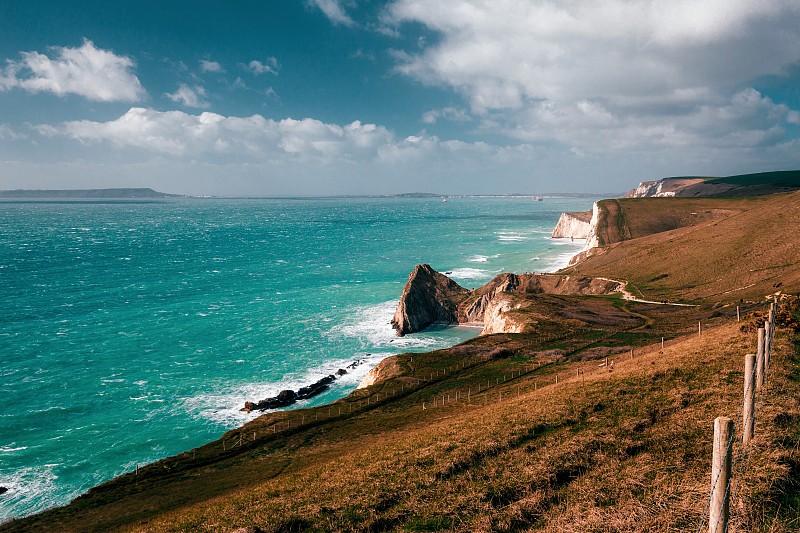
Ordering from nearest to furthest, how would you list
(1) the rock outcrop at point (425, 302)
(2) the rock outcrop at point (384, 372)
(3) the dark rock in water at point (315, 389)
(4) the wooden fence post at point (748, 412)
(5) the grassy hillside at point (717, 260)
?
(4) the wooden fence post at point (748, 412) < (2) the rock outcrop at point (384, 372) < (3) the dark rock in water at point (315, 389) < (5) the grassy hillside at point (717, 260) < (1) the rock outcrop at point (425, 302)

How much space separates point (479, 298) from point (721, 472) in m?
111

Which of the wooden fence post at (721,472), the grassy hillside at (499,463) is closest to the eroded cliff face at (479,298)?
the grassy hillside at (499,463)

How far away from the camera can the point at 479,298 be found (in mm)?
119062

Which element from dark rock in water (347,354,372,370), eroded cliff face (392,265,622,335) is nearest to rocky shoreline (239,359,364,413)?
dark rock in water (347,354,372,370)

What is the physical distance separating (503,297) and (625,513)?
9442 centimetres

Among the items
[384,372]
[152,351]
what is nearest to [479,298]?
[384,372]

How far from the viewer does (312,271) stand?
177500 mm

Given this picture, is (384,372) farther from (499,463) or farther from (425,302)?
(499,463)

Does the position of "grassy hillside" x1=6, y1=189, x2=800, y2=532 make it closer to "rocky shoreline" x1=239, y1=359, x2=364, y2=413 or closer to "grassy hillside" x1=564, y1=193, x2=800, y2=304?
"rocky shoreline" x1=239, y1=359, x2=364, y2=413

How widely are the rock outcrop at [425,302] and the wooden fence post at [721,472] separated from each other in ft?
321

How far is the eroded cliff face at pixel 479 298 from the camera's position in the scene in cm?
10474

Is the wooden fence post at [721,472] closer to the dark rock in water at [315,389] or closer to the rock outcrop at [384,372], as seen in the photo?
the rock outcrop at [384,372]

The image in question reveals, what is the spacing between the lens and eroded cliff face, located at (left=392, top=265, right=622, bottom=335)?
10474cm

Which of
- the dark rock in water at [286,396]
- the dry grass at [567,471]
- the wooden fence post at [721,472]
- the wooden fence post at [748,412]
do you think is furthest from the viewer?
the dark rock in water at [286,396]
